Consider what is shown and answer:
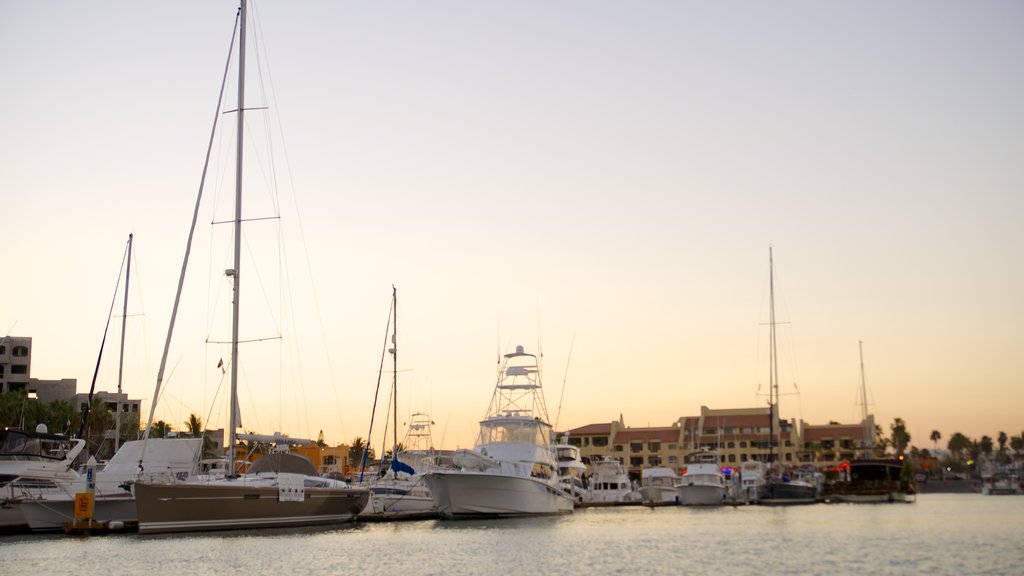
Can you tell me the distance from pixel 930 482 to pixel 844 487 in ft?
215

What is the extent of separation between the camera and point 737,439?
131250 mm

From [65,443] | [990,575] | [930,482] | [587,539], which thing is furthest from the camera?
[930,482]

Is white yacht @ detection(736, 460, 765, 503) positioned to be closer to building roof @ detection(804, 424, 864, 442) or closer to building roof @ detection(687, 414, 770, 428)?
building roof @ detection(687, 414, 770, 428)

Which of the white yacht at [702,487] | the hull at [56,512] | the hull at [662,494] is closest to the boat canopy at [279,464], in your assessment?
the hull at [56,512]

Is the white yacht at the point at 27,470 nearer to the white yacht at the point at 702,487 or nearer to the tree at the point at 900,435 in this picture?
the white yacht at the point at 702,487

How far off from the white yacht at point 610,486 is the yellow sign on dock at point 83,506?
183 feet

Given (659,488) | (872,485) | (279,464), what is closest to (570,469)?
(659,488)

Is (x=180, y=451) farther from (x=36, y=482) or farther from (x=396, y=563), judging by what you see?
(x=396, y=563)

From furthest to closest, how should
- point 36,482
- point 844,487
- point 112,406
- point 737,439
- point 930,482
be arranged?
point 930,482 < point 737,439 < point 112,406 < point 844,487 < point 36,482

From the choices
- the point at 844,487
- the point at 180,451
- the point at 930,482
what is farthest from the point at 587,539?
the point at 930,482

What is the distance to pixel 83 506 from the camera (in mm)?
46438

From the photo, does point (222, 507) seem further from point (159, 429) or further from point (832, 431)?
point (832, 431)

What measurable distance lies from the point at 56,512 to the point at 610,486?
2398 inches

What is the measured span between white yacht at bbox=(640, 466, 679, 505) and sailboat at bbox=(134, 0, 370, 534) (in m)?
44.7
